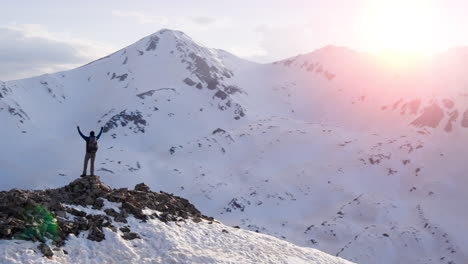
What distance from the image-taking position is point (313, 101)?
154375 mm

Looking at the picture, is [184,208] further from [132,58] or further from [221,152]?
[132,58]

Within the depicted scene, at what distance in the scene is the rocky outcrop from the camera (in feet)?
57.6

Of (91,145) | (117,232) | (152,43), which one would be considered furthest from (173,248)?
(152,43)

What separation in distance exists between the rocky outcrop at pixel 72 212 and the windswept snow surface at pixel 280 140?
54059 mm

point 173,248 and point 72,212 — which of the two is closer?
point 173,248

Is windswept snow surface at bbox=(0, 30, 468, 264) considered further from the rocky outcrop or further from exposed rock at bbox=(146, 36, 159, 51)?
the rocky outcrop

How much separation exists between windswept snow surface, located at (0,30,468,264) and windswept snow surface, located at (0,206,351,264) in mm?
51458

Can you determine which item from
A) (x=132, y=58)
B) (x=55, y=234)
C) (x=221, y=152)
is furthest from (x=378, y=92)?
(x=55, y=234)

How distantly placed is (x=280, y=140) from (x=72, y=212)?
10199cm

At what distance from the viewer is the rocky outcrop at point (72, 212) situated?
1755 cm

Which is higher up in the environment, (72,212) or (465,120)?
(465,120)

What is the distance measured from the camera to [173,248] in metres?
20.1

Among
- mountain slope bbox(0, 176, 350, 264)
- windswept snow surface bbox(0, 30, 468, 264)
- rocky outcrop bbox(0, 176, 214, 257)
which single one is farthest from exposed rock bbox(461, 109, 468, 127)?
rocky outcrop bbox(0, 176, 214, 257)

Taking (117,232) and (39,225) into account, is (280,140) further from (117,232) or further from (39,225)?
(39,225)
